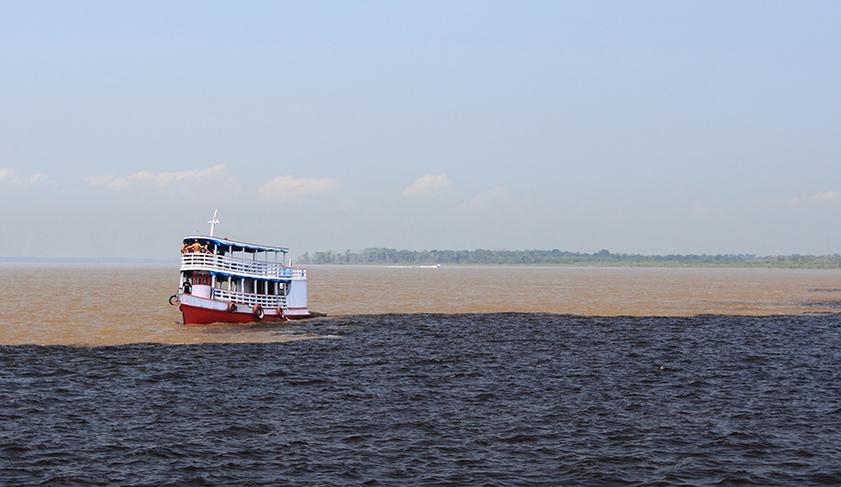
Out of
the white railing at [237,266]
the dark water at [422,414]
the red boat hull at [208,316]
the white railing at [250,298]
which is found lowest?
the dark water at [422,414]

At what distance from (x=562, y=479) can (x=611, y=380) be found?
560 inches

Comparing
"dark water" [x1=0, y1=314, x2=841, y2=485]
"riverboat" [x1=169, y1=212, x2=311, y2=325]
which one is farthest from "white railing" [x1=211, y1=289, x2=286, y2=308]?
"dark water" [x1=0, y1=314, x2=841, y2=485]

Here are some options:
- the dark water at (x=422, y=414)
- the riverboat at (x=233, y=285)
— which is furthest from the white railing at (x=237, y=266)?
the dark water at (x=422, y=414)

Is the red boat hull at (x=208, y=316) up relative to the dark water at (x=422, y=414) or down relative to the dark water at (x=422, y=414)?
up

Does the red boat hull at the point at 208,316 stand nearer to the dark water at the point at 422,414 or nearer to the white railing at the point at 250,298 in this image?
the white railing at the point at 250,298

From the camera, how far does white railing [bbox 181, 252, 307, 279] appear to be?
176ft

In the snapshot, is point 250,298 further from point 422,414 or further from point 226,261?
point 422,414

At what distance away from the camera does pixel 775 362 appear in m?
37.7

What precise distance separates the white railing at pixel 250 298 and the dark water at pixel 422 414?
12484 millimetres

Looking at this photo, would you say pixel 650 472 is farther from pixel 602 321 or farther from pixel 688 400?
pixel 602 321

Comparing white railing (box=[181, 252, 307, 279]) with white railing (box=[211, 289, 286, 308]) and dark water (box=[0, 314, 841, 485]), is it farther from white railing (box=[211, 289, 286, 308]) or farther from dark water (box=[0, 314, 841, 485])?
dark water (box=[0, 314, 841, 485])

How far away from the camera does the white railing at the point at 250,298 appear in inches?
2164

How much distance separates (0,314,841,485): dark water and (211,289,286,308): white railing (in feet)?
41.0

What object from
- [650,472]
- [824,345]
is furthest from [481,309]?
[650,472]
